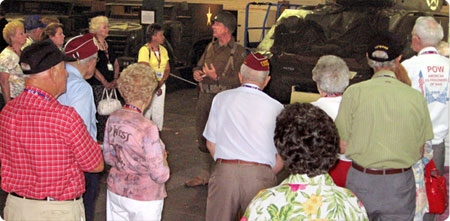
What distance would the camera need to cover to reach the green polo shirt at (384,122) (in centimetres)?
363

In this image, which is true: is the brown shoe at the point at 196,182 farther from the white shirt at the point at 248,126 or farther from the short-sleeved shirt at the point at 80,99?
the white shirt at the point at 248,126

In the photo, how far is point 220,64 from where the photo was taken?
5992 millimetres

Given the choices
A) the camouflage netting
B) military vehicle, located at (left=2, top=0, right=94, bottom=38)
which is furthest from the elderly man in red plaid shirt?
military vehicle, located at (left=2, top=0, right=94, bottom=38)

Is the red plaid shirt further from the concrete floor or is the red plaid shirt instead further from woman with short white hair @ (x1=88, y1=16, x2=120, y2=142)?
woman with short white hair @ (x1=88, y1=16, x2=120, y2=142)

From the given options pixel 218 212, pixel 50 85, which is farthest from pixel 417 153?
pixel 50 85

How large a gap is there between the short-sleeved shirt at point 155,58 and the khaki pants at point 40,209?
15.0ft

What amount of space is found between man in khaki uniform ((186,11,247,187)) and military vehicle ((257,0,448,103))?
5274 millimetres

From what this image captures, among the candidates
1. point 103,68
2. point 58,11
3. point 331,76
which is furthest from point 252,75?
point 58,11

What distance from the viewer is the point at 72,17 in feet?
45.9

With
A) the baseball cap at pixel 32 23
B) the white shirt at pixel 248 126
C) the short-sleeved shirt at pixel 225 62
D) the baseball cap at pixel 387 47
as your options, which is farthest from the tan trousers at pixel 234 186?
the baseball cap at pixel 32 23

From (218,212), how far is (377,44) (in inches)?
67.4

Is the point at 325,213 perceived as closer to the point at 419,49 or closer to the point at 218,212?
the point at 218,212

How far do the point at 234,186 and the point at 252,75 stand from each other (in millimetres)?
827

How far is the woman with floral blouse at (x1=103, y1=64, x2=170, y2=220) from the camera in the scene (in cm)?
356
